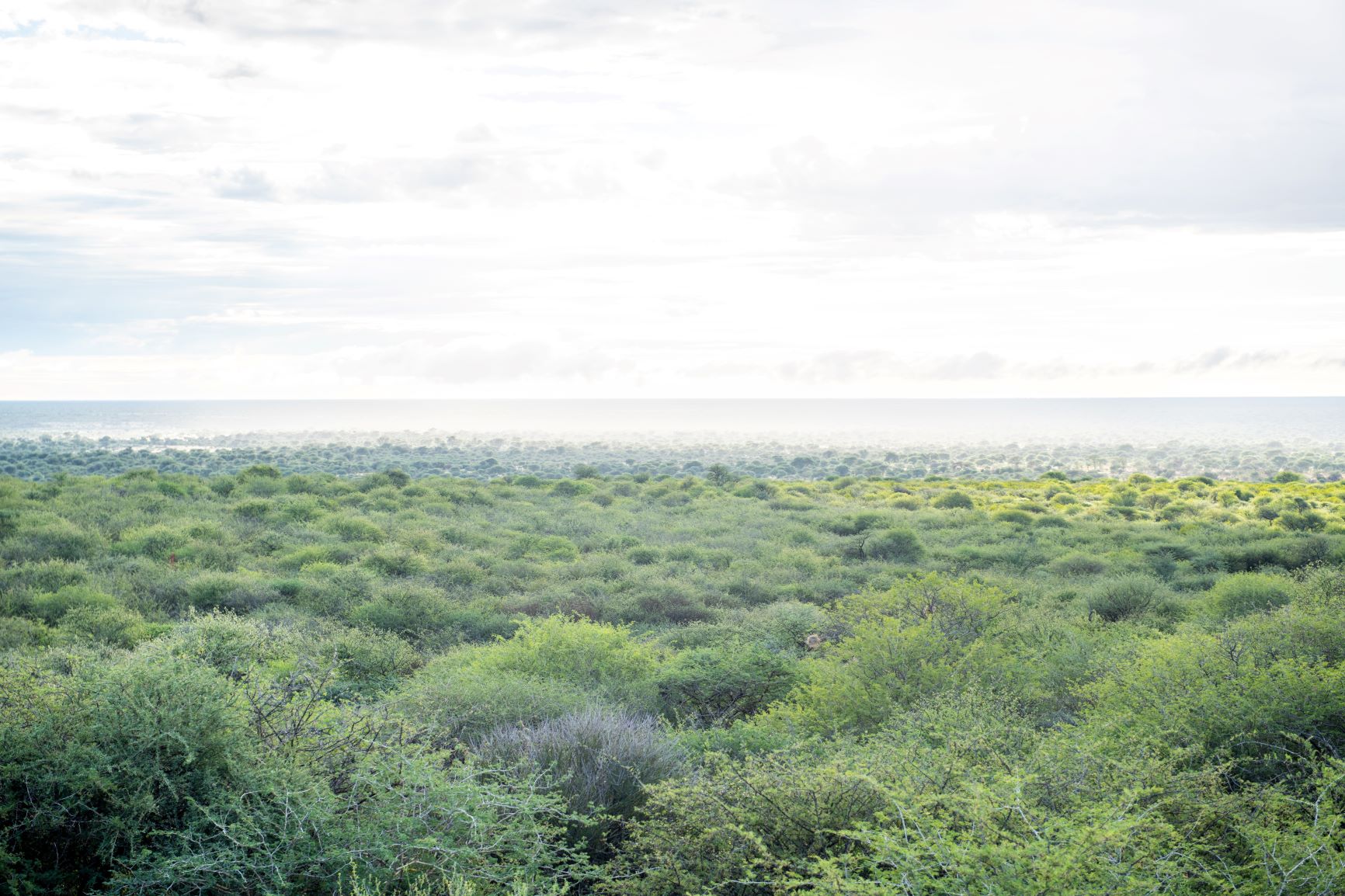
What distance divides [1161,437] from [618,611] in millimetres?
137216

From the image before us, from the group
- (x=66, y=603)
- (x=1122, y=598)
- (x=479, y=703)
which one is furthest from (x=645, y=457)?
(x=479, y=703)

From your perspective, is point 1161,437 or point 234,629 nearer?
point 234,629

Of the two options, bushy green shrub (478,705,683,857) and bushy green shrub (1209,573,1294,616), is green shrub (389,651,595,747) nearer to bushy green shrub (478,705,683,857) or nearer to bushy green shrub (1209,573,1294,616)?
bushy green shrub (478,705,683,857)

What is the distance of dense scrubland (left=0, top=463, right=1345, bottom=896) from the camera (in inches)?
201

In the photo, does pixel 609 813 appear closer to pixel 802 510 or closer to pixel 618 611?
pixel 618 611

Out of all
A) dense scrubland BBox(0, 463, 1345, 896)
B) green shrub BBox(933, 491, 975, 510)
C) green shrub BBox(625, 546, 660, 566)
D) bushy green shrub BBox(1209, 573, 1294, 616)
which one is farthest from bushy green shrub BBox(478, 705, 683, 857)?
green shrub BBox(933, 491, 975, 510)

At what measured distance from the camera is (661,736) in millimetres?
8500

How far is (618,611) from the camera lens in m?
18.0

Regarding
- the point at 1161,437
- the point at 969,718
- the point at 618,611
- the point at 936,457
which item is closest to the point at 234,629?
the point at 969,718

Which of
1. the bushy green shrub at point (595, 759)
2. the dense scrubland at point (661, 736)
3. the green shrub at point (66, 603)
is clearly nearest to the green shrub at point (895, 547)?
the dense scrubland at point (661, 736)

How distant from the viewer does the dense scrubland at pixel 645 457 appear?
202 feet

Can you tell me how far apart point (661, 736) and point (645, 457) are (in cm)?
7556

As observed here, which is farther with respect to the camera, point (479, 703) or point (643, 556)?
point (643, 556)

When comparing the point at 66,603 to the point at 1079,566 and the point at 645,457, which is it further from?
the point at 645,457
